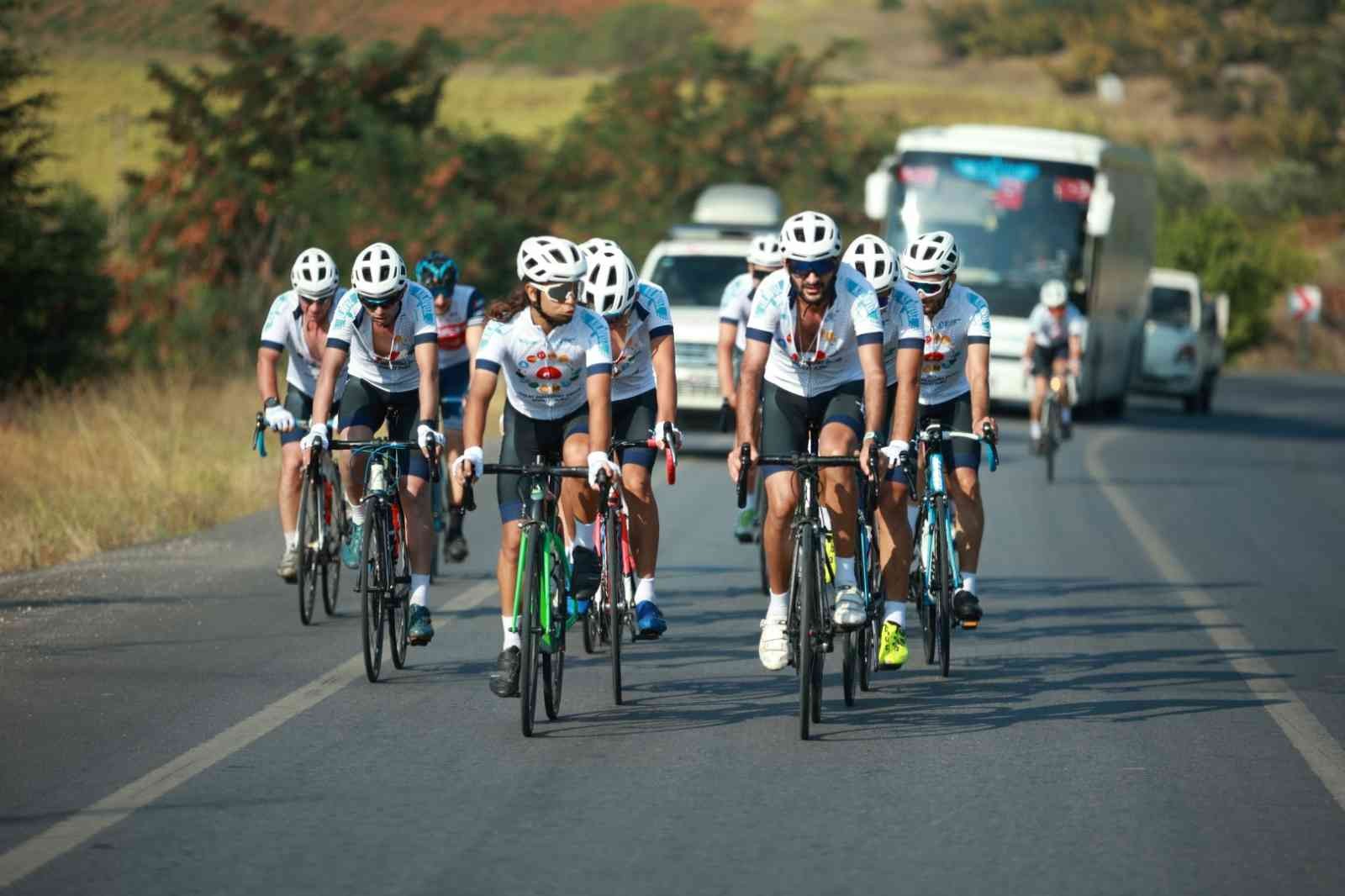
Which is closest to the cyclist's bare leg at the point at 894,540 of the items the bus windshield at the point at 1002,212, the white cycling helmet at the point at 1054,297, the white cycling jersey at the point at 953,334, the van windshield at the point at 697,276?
the white cycling jersey at the point at 953,334

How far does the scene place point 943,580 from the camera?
1002 cm

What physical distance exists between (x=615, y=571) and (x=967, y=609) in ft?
5.85

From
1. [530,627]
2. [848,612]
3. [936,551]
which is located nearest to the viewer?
[530,627]

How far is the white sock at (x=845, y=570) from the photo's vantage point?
9133 millimetres

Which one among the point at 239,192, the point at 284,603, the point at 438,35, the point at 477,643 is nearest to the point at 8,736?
the point at 477,643

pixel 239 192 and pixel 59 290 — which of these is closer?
pixel 59 290

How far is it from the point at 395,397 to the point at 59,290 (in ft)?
51.2

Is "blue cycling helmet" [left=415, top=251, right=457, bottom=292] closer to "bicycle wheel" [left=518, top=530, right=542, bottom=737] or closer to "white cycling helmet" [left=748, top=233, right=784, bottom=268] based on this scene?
"white cycling helmet" [left=748, top=233, right=784, bottom=268]

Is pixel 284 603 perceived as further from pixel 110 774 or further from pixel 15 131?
pixel 15 131

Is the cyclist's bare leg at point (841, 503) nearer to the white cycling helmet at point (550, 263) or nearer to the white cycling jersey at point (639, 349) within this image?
the white cycling helmet at point (550, 263)

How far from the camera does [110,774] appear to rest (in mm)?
7699

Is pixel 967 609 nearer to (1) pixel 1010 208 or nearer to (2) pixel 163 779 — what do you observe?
(2) pixel 163 779

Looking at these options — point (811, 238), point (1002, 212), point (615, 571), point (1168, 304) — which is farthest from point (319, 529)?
point (1168, 304)

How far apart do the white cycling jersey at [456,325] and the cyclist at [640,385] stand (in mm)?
2881
